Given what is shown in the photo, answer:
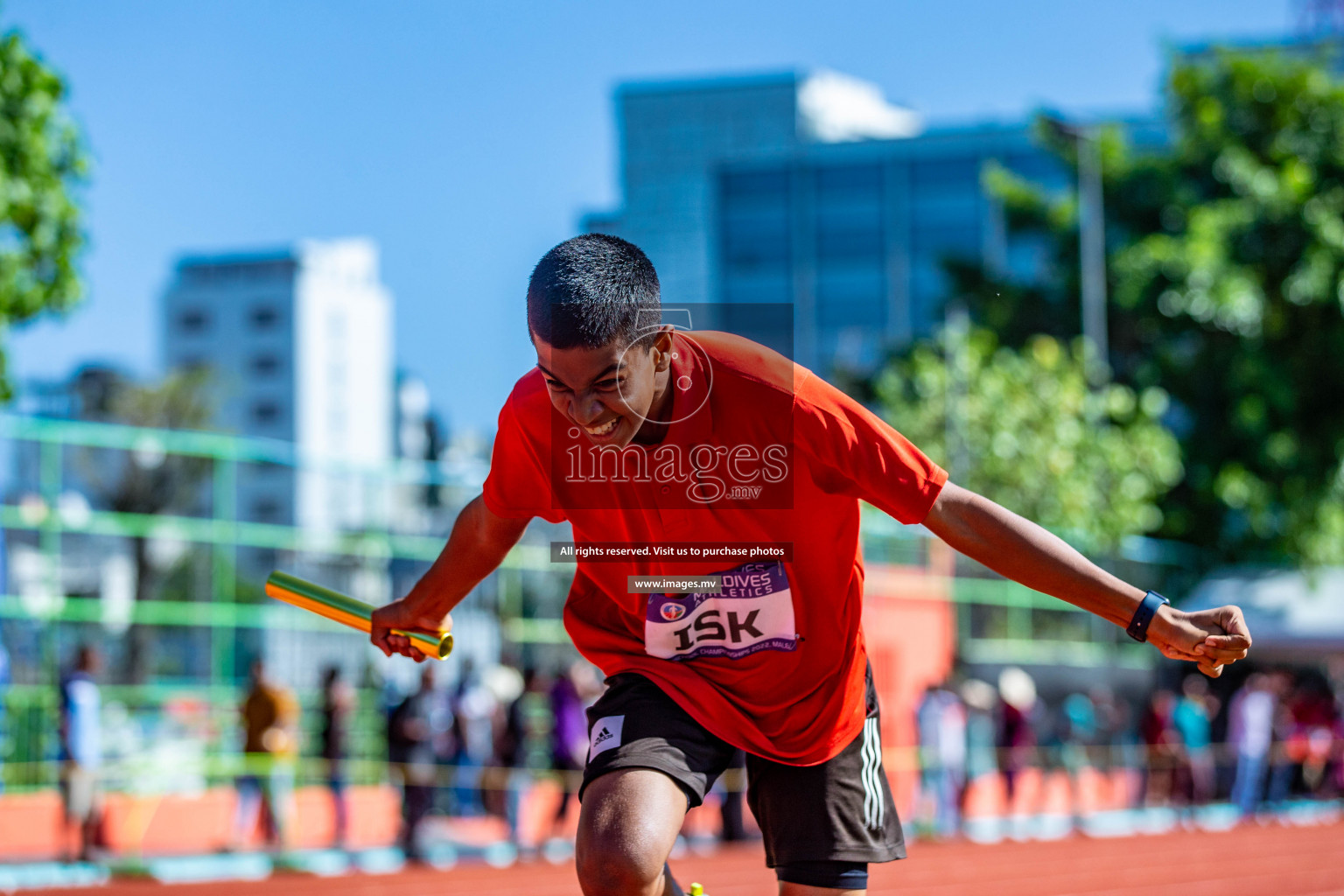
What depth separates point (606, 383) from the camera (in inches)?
124

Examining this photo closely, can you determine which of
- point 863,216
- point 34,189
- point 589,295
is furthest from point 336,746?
point 863,216

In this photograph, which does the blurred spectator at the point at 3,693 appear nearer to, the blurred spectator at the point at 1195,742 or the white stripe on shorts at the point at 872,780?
the white stripe on shorts at the point at 872,780

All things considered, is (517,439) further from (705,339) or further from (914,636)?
(914,636)

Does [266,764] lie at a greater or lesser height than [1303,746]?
greater

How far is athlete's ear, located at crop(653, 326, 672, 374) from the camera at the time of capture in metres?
3.28

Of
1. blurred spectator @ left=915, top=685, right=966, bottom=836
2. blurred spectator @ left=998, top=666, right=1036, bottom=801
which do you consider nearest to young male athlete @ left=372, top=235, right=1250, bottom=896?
blurred spectator @ left=915, top=685, right=966, bottom=836

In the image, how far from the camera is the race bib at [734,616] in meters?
3.53

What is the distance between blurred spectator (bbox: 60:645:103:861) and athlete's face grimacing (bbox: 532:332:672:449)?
968cm

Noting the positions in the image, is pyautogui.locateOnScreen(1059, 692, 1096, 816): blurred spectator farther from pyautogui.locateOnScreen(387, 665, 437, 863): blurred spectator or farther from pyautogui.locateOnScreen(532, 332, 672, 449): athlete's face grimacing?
pyautogui.locateOnScreen(532, 332, 672, 449): athlete's face grimacing

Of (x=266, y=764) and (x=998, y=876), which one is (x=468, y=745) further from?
(x=998, y=876)

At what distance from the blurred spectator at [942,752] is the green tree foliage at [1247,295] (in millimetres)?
13547

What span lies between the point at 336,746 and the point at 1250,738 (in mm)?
12338

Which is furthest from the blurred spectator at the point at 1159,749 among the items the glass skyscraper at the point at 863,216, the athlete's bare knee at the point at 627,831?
the glass skyscraper at the point at 863,216

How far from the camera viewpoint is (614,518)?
11.6ft
